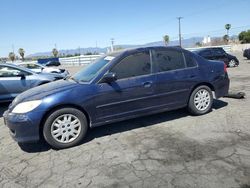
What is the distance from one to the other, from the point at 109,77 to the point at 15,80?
4763mm

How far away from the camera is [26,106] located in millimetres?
4406

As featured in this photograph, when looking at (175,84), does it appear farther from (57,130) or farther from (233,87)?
(233,87)

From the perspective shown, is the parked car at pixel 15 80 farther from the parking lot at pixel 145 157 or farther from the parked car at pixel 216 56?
the parked car at pixel 216 56

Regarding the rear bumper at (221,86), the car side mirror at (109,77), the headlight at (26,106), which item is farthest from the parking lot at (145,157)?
the car side mirror at (109,77)

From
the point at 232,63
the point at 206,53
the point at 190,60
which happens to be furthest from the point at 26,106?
the point at 232,63

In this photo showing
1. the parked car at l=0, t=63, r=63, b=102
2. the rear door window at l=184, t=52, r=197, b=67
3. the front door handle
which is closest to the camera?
the front door handle

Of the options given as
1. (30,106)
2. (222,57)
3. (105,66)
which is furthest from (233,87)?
(222,57)

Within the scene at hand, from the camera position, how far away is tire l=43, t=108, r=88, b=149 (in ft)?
14.6

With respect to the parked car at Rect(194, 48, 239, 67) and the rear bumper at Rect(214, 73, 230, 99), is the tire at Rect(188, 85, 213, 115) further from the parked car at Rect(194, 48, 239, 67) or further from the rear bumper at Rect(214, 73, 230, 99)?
the parked car at Rect(194, 48, 239, 67)

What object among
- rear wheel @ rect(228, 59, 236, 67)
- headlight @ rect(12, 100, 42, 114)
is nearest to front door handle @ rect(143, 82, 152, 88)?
headlight @ rect(12, 100, 42, 114)

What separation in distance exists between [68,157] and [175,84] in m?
2.60

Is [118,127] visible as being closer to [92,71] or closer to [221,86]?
[92,71]

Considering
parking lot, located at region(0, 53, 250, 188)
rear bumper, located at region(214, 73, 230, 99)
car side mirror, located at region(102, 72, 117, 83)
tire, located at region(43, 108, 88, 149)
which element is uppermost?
car side mirror, located at region(102, 72, 117, 83)

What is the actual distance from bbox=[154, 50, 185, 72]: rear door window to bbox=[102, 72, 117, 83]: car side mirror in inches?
40.5
